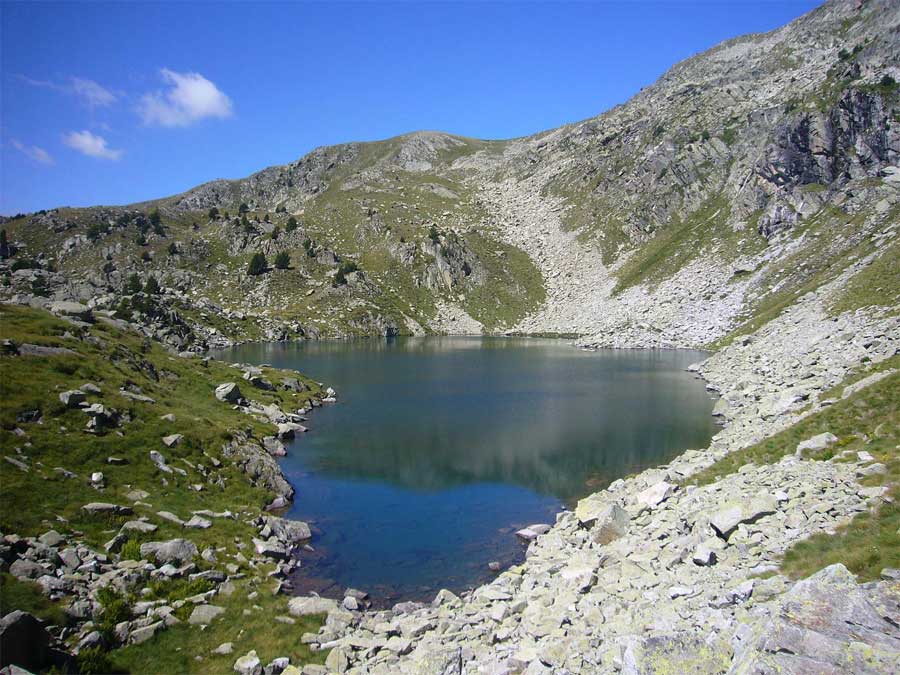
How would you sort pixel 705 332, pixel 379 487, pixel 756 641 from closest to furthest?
pixel 756 641 < pixel 379 487 < pixel 705 332

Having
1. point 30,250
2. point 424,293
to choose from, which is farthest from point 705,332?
point 30,250

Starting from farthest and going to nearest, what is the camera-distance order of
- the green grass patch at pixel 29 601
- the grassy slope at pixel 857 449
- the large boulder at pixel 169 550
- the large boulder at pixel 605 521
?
the large boulder at pixel 605 521 < the large boulder at pixel 169 550 < the green grass patch at pixel 29 601 < the grassy slope at pixel 857 449

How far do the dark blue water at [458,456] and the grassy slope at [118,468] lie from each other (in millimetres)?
4441

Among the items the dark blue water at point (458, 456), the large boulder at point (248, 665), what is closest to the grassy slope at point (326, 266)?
the dark blue water at point (458, 456)

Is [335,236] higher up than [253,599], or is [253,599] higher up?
[335,236]

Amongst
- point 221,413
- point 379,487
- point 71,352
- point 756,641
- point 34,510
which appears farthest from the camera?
point 221,413

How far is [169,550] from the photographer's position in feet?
67.9

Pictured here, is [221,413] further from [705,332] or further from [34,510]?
[705,332]

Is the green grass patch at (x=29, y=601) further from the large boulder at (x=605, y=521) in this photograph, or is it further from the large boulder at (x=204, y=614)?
the large boulder at (x=605, y=521)

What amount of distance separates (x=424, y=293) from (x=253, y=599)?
470 ft

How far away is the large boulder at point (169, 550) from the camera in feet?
66.5

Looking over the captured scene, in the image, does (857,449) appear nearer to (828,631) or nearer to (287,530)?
(828,631)

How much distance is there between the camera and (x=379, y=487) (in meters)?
36.2

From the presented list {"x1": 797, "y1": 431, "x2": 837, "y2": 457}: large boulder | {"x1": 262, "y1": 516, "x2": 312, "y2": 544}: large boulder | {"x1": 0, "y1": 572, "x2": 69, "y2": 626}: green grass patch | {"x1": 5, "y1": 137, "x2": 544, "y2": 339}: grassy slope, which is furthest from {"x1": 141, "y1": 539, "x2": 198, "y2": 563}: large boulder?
{"x1": 5, "y1": 137, "x2": 544, "y2": 339}: grassy slope
